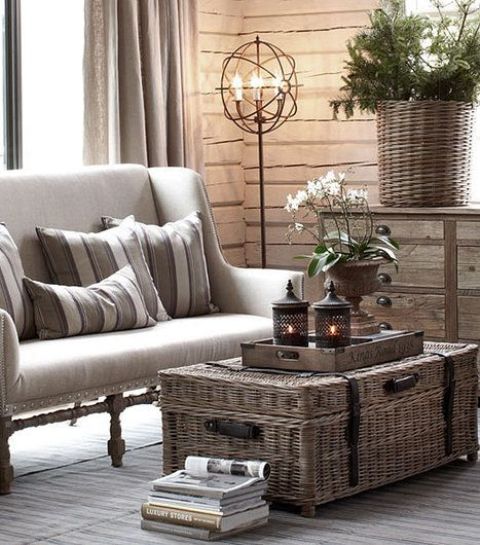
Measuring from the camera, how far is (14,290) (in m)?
4.09

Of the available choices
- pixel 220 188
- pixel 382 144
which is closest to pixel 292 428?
pixel 382 144

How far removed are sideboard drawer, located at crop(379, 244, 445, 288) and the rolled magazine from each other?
1.77m

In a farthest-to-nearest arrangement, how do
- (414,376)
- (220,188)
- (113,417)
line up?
(220,188), (113,417), (414,376)

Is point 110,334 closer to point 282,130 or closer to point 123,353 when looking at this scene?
point 123,353

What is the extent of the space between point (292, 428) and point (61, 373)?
0.78 meters

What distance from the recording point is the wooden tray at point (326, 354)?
354 cm

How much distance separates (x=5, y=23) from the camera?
4.91 metres

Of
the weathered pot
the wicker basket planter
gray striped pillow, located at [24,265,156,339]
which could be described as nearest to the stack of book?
the weathered pot

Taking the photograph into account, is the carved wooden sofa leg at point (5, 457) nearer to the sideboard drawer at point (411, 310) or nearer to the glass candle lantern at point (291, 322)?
the glass candle lantern at point (291, 322)

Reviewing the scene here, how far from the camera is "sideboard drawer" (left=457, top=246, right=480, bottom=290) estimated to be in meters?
4.88

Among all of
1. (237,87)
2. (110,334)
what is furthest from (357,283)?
(237,87)

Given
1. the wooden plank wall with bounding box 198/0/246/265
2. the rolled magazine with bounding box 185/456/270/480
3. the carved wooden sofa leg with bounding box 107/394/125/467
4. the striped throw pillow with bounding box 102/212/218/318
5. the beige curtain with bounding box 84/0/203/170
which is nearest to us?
the rolled magazine with bounding box 185/456/270/480

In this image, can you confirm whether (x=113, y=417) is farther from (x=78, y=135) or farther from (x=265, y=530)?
(x=78, y=135)

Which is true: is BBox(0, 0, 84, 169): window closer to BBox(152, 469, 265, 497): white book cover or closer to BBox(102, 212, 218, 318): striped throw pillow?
BBox(102, 212, 218, 318): striped throw pillow
